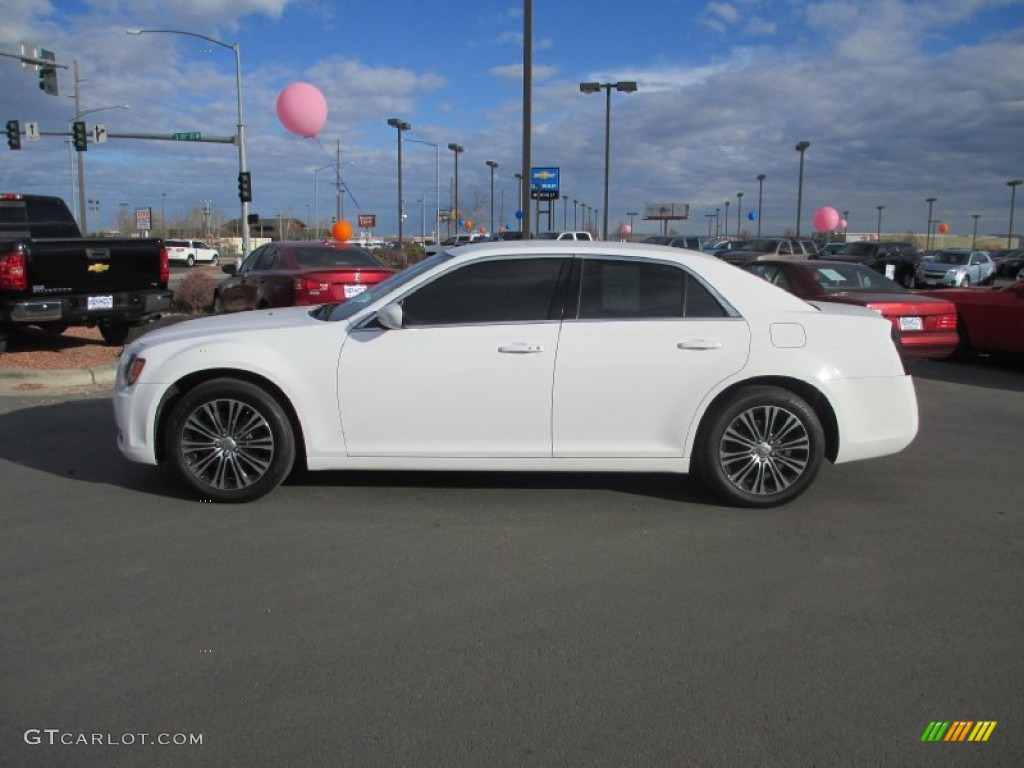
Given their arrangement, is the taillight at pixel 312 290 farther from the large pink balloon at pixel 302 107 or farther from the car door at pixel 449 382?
the large pink balloon at pixel 302 107

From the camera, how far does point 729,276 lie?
5258 millimetres

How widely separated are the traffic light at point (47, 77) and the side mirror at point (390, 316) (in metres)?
26.0

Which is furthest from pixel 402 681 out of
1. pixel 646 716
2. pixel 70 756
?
pixel 70 756

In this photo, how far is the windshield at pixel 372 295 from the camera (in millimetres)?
5270

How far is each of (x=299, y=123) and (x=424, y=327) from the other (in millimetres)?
14663

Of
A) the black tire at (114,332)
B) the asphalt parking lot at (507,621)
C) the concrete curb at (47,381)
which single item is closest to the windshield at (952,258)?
the asphalt parking lot at (507,621)

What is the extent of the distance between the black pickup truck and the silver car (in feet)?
92.3

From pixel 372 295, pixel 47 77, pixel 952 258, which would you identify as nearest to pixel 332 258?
pixel 372 295

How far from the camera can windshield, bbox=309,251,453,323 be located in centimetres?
527

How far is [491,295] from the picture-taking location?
17.0ft

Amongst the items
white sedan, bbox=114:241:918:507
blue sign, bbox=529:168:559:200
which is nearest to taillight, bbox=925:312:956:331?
white sedan, bbox=114:241:918:507

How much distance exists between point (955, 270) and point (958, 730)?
31228mm

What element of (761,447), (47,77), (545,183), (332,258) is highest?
(47,77)

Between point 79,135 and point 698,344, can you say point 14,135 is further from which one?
point 698,344
